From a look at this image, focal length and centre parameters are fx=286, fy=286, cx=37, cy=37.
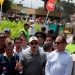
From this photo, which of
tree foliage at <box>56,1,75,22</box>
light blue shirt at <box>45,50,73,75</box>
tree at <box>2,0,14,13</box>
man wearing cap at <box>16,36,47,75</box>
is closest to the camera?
light blue shirt at <box>45,50,73,75</box>

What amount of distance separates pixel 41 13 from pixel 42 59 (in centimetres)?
4438

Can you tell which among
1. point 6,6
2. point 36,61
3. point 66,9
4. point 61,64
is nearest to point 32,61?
point 36,61

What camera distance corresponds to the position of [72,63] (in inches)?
207

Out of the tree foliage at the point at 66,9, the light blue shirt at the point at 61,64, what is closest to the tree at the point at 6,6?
the tree foliage at the point at 66,9

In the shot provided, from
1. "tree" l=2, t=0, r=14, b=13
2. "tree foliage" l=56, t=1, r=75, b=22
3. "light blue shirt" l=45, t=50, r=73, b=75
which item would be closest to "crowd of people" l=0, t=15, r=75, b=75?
"light blue shirt" l=45, t=50, r=73, b=75

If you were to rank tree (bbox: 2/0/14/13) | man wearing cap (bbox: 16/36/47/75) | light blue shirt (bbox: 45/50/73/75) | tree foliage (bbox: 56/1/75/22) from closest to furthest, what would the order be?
light blue shirt (bbox: 45/50/73/75) → man wearing cap (bbox: 16/36/47/75) → tree (bbox: 2/0/14/13) → tree foliage (bbox: 56/1/75/22)

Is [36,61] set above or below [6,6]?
above

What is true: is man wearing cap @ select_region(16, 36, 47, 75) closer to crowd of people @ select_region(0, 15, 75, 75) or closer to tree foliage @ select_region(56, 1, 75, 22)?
crowd of people @ select_region(0, 15, 75, 75)

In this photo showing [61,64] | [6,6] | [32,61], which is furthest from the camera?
[6,6]

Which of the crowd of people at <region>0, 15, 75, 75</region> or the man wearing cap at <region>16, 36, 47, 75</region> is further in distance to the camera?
the man wearing cap at <region>16, 36, 47, 75</region>

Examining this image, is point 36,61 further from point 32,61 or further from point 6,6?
point 6,6

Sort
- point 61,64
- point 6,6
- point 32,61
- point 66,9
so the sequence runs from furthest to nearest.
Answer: point 66,9, point 6,6, point 32,61, point 61,64

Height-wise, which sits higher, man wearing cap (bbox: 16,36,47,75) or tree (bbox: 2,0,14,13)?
man wearing cap (bbox: 16,36,47,75)

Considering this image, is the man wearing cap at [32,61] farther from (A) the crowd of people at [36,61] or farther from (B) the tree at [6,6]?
(B) the tree at [6,6]
